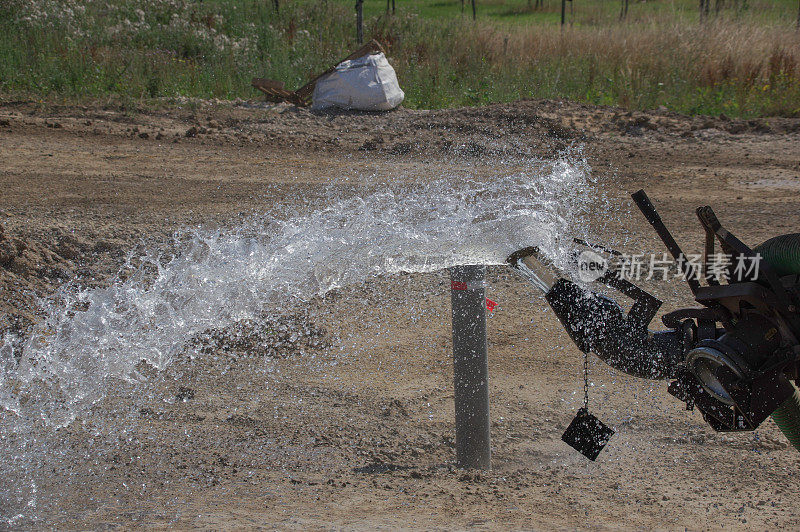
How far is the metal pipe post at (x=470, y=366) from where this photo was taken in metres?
Result: 3.25

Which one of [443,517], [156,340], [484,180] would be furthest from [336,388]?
[484,180]

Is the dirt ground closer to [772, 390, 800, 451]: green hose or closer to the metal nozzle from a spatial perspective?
[772, 390, 800, 451]: green hose

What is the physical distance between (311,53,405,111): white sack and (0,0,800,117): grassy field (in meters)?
0.68

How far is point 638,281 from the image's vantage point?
17.8 ft

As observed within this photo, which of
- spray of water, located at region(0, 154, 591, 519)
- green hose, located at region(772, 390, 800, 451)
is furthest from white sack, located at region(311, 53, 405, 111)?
green hose, located at region(772, 390, 800, 451)

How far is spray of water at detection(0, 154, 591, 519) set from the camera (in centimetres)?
374

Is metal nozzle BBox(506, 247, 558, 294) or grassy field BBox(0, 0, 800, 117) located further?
grassy field BBox(0, 0, 800, 117)

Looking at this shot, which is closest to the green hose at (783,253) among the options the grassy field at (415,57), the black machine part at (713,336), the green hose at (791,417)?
the black machine part at (713,336)

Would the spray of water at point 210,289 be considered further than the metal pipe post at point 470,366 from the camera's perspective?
Yes

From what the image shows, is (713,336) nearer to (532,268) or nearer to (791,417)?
Answer: (791,417)

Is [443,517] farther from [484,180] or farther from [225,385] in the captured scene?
[484,180]

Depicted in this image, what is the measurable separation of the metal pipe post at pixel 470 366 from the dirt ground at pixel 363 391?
5.9 inches

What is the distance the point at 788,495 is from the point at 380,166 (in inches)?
198

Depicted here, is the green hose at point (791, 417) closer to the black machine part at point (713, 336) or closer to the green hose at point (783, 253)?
the black machine part at point (713, 336)
